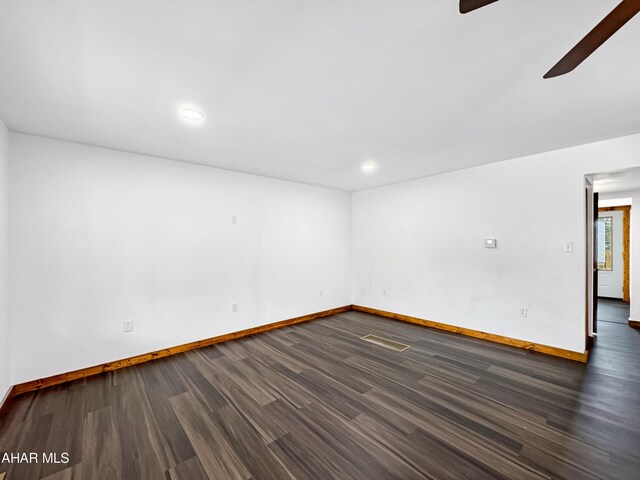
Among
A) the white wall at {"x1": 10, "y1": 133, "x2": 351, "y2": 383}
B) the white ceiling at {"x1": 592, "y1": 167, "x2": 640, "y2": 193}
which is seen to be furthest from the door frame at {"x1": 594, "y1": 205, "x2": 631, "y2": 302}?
the white wall at {"x1": 10, "y1": 133, "x2": 351, "y2": 383}

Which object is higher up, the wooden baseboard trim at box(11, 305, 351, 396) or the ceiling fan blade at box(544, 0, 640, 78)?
the ceiling fan blade at box(544, 0, 640, 78)

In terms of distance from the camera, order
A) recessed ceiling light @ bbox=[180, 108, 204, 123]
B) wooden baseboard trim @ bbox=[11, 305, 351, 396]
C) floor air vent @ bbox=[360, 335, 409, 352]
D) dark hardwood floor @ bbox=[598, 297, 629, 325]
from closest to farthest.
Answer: recessed ceiling light @ bbox=[180, 108, 204, 123]
wooden baseboard trim @ bbox=[11, 305, 351, 396]
floor air vent @ bbox=[360, 335, 409, 352]
dark hardwood floor @ bbox=[598, 297, 629, 325]

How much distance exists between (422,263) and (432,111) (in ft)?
9.17

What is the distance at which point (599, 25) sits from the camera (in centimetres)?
99

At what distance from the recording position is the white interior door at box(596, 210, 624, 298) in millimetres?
5977

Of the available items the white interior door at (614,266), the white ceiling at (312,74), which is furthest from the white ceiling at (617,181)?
the white interior door at (614,266)

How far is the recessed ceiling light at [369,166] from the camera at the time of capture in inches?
144

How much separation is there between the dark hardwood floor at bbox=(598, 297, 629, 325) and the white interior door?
21 centimetres

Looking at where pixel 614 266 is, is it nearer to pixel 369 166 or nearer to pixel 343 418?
pixel 369 166

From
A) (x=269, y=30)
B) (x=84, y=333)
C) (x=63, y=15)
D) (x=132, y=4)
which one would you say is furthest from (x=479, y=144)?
(x=84, y=333)

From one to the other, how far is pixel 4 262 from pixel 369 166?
157 inches

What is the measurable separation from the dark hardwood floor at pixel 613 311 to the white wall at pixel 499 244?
2.47 metres

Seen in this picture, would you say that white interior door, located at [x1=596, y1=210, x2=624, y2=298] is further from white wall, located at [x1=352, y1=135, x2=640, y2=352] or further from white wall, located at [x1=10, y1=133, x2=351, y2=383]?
white wall, located at [x1=10, y1=133, x2=351, y2=383]

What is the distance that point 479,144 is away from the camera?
3.00 m
